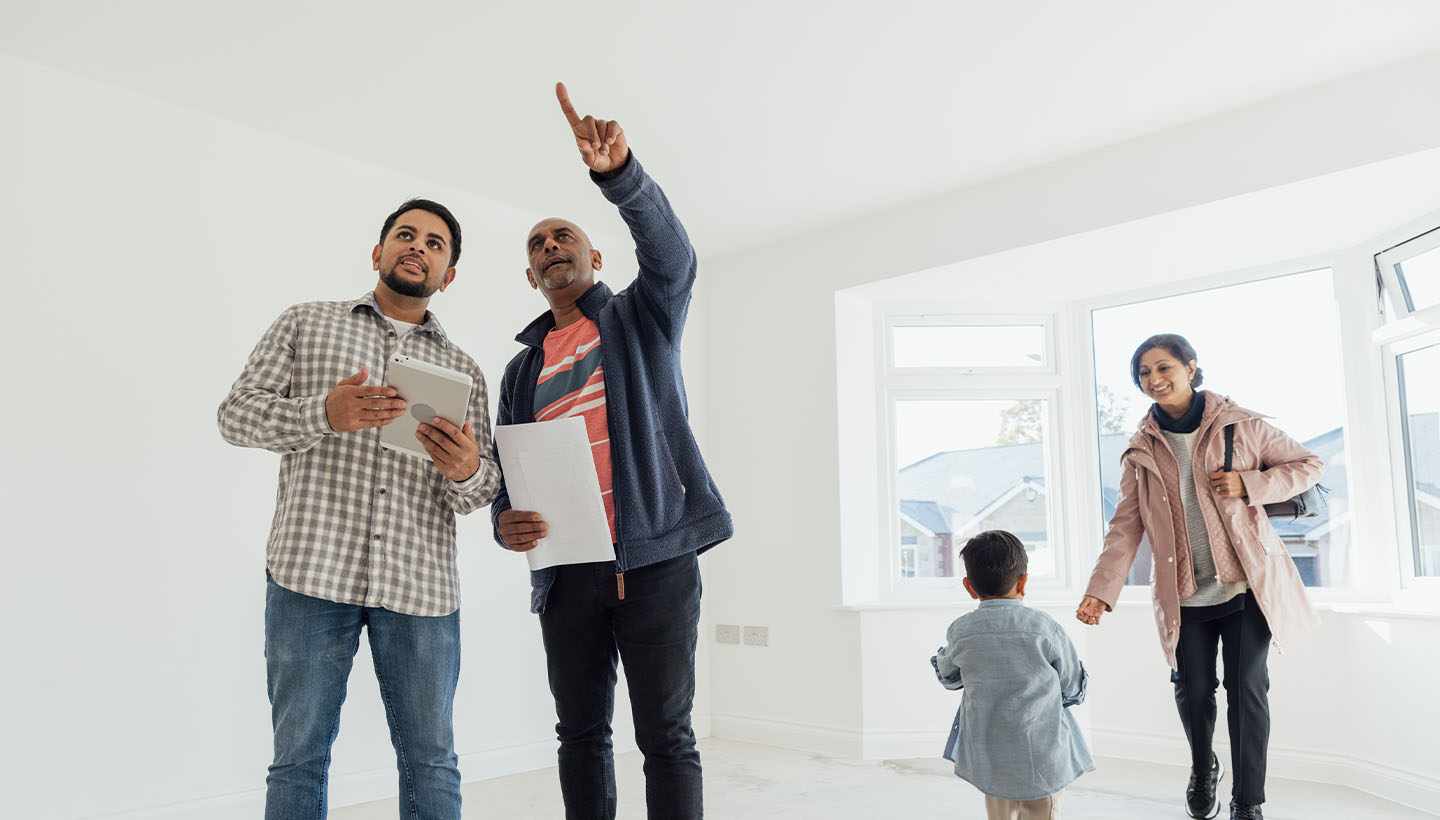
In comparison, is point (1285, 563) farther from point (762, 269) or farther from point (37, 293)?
point (37, 293)

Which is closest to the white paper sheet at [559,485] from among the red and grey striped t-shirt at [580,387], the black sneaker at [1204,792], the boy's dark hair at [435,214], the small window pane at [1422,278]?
the red and grey striped t-shirt at [580,387]

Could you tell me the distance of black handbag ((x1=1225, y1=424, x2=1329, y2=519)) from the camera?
2.69 meters

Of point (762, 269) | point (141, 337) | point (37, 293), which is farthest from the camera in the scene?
point (762, 269)

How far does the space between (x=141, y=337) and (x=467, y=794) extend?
187 cm

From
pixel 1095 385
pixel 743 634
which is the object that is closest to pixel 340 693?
pixel 743 634

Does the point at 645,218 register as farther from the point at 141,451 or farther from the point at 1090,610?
the point at 141,451

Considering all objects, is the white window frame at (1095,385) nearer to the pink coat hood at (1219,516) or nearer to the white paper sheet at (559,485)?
the pink coat hood at (1219,516)

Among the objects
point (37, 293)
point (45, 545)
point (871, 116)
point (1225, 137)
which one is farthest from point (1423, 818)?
point (37, 293)

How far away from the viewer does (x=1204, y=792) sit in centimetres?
278

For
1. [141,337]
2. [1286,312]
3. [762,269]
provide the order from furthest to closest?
[762,269] → [1286,312] → [141,337]

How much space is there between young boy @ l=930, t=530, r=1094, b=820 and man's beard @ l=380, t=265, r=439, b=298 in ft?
4.34

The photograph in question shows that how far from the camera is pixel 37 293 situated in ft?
9.07

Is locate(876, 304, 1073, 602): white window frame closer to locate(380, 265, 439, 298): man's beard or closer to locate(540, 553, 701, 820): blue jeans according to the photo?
locate(540, 553, 701, 820): blue jeans

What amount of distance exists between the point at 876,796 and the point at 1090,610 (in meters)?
1.06
